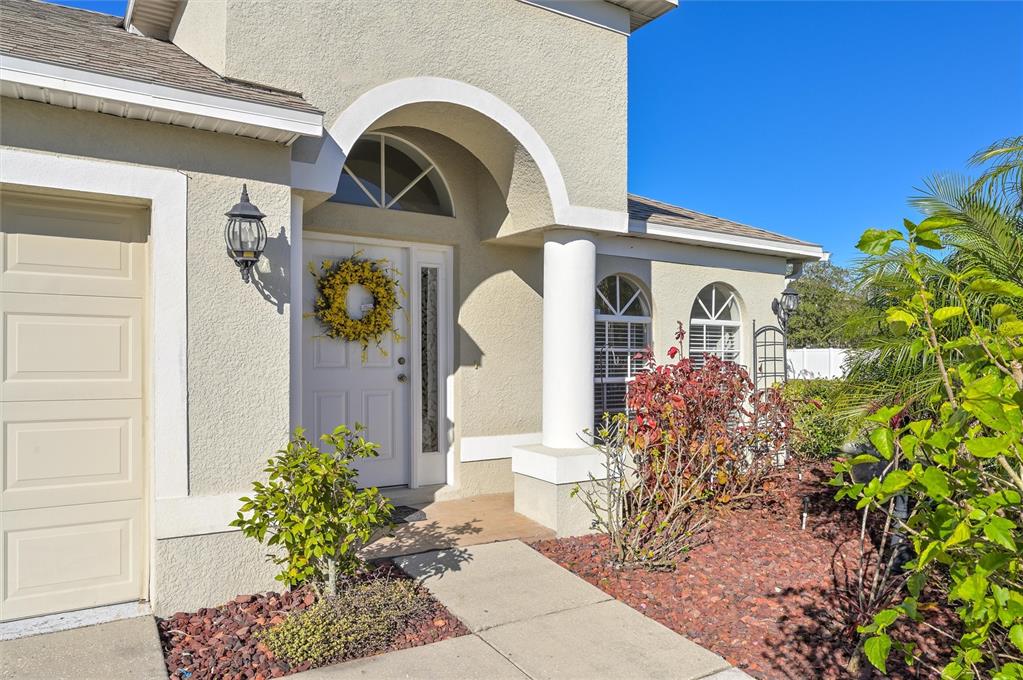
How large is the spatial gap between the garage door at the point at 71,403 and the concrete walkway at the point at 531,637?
1859mm

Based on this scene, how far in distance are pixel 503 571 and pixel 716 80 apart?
13.1 m

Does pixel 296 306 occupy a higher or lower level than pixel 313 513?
higher

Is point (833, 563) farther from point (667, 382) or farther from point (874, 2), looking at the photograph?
point (874, 2)

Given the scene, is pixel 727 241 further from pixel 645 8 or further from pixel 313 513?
pixel 313 513

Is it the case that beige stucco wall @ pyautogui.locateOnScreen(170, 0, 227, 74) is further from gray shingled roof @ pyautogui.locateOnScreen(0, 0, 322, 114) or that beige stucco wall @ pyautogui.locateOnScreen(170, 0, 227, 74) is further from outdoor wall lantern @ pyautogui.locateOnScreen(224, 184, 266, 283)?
outdoor wall lantern @ pyautogui.locateOnScreen(224, 184, 266, 283)

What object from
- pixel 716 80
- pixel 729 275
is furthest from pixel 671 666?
pixel 716 80

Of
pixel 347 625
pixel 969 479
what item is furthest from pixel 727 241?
pixel 969 479

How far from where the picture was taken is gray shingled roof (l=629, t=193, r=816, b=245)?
27.6 feet

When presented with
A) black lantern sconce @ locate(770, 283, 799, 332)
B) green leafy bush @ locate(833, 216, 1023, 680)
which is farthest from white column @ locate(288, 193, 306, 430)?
black lantern sconce @ locate(770, 283, 799, 332)

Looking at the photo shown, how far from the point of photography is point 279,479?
15.8 ft

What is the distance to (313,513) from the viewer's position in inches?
173

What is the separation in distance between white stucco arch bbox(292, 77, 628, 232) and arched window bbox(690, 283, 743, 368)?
9.15 ft

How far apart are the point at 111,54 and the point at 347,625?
409 centimetres

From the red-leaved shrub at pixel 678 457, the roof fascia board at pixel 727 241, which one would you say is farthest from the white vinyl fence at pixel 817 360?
the red-leaved shrub at pixel 678 457
